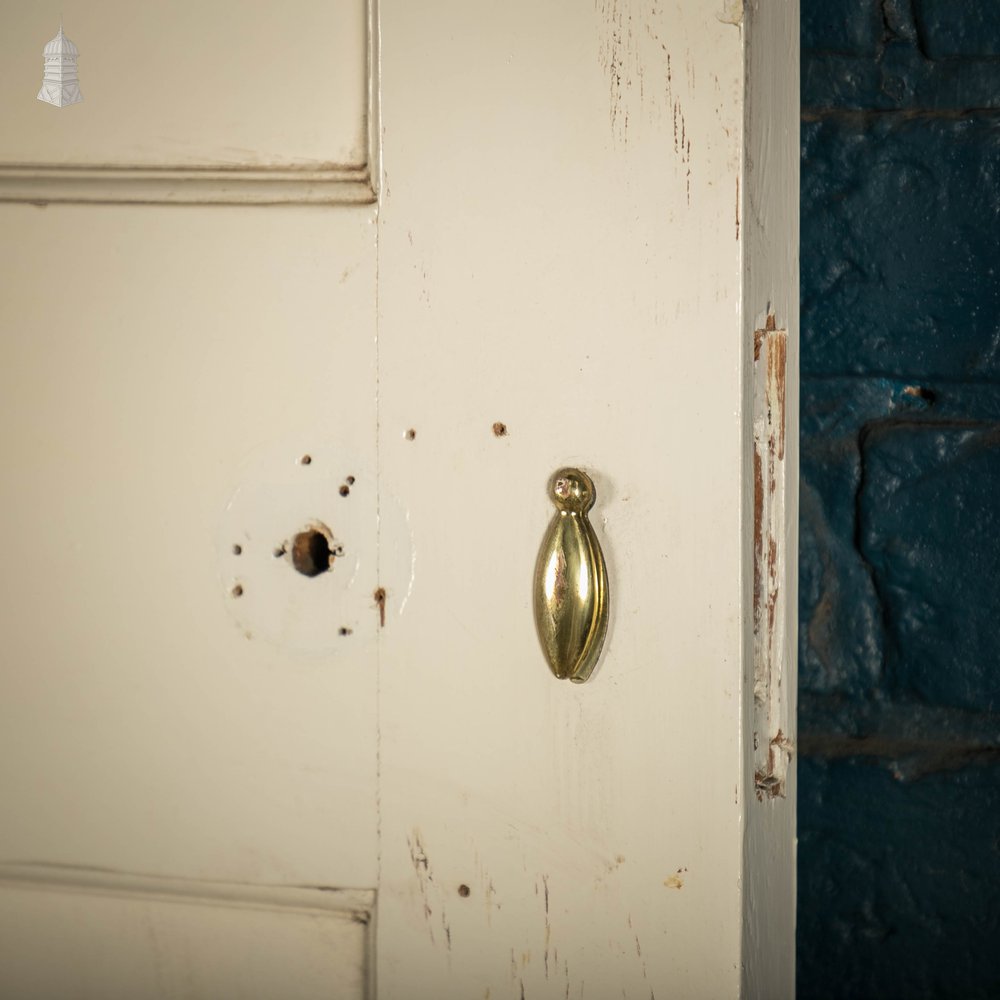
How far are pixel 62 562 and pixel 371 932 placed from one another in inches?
10.4

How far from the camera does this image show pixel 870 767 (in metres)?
0.49

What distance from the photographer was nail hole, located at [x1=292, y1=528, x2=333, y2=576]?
41cm

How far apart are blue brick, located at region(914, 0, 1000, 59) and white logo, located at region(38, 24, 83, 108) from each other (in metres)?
0.49

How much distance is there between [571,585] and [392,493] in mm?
106

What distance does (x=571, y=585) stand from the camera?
378mm

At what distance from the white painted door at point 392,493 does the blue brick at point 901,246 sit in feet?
0.29

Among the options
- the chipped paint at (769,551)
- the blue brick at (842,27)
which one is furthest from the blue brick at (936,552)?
the blue brick at (842,27)

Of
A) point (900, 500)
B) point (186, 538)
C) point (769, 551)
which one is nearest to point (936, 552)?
point (900, 500)

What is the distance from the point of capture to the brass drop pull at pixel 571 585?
0.38 m

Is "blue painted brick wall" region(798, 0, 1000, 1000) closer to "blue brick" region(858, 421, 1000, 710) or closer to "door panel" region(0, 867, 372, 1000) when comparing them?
"blue brick" region(858, 421, 1000, 710)

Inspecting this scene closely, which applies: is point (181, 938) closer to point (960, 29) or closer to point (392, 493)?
point (392, 493)

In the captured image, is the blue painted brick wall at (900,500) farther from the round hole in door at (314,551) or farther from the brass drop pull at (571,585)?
the round hole in door at (314,551)

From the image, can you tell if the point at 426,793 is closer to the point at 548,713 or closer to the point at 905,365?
the point at 548,713

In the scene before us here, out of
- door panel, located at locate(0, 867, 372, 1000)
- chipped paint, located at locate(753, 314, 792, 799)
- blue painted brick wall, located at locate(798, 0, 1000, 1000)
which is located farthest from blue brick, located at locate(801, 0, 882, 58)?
door panel, located at locate(0, 867, 372, 1000)
